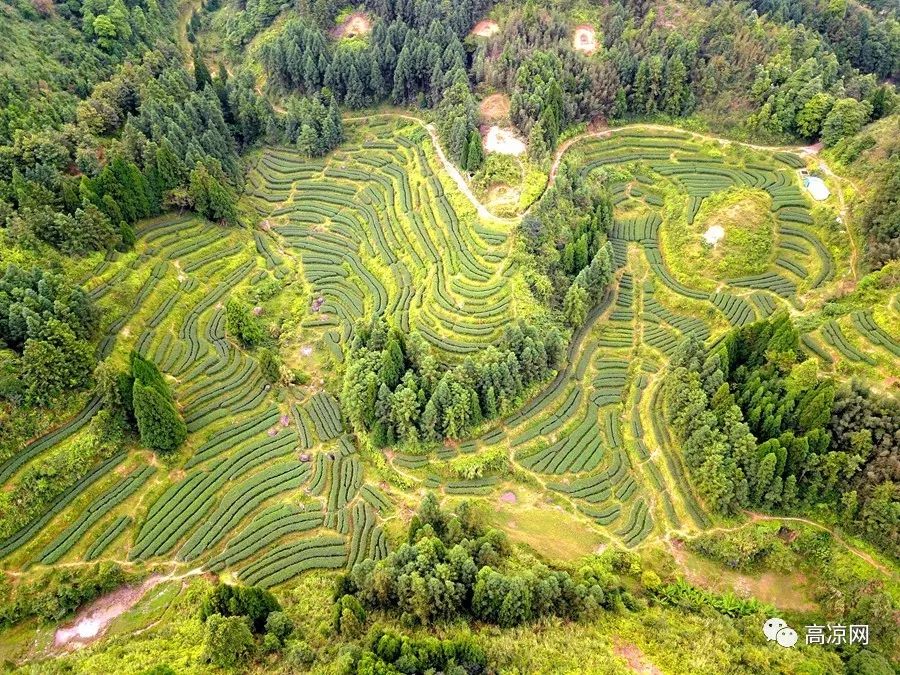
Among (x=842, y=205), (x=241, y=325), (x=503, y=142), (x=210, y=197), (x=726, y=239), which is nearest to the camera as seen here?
(x=241, y=325)

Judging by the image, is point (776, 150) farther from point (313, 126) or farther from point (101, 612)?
point (101, 612)

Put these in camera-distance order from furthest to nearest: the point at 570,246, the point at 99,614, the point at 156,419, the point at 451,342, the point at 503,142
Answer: the point at 503,142 < the point at 570,246 < the point at 451,342 < the point at 156,419 < the point at 99,614

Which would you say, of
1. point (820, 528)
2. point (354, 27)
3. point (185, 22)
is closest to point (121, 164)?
point (354, 27)

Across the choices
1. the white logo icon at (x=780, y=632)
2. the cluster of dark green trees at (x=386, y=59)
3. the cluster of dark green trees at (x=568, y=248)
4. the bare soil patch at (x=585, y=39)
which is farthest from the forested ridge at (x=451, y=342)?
the bare soil patch at (x=585, y=39)

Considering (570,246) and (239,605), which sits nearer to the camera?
(239,605)

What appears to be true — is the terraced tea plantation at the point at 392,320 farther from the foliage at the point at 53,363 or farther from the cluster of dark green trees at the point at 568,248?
Answer: the foliage at the point at 53,363

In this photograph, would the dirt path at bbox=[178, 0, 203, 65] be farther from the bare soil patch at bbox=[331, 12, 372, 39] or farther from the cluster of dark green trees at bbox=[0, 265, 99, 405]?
the cluster of dark green trees at bbox=[0, 265, 99, 405]

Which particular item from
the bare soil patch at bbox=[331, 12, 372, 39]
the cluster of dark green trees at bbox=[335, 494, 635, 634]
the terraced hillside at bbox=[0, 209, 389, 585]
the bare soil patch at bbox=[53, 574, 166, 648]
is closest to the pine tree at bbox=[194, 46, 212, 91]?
the bare soil patch at bbox=[331, 12, 372, 39]

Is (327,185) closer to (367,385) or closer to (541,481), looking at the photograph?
(367,385)
